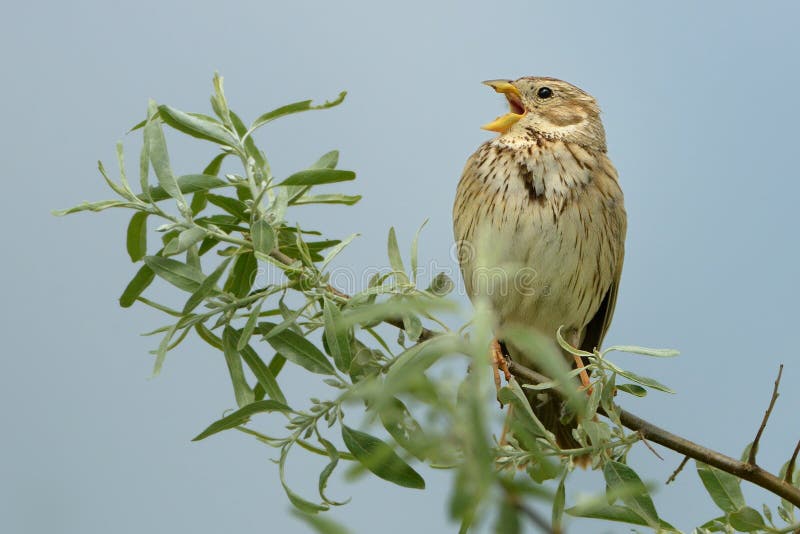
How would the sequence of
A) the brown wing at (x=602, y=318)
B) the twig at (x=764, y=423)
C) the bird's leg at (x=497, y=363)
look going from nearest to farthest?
the twig at (x=764, y=423), the bird's leg at (x=497, y=363), the brown wing at (x=602, y=318)

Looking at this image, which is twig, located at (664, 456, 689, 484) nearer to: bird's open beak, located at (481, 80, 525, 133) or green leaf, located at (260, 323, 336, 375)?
green leaf, located at (260, 323, 336, 375)

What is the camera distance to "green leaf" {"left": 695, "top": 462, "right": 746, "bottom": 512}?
2.34 metres

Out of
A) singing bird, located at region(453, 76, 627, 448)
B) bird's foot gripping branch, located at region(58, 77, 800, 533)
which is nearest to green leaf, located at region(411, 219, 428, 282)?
bird's foot gripping branch, located at region(58, 77, 800, 533)

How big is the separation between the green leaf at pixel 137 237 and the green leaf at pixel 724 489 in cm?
144

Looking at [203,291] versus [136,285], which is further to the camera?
[136,285]

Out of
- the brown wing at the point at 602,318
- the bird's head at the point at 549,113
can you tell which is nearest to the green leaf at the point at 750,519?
the brown wing at the point at 602,318

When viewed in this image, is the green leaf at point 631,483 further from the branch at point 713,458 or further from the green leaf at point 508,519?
the green leaf at point 508,519

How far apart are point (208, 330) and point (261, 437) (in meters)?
0.34

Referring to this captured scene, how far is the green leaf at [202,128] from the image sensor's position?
2.33m

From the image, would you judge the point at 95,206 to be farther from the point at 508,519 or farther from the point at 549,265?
the point at 549,265

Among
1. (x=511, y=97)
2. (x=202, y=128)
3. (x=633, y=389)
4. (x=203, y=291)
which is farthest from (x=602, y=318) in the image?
(x=203, y=291)

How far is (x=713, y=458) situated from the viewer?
7.29 ft

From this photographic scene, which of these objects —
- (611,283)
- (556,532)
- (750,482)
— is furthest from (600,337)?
(556,532)

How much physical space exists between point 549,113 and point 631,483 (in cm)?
209
